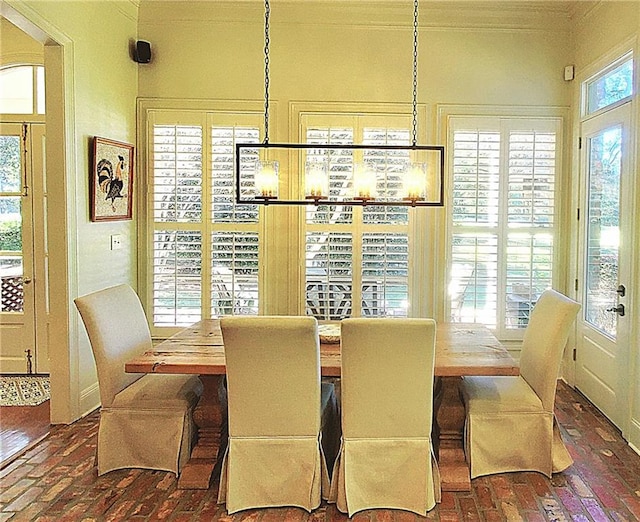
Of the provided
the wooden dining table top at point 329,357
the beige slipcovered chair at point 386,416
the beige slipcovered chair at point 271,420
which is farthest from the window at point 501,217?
the beige slipcovered chair at point 271,420

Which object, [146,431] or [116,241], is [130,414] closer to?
[146,431]

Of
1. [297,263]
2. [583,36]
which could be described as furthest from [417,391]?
[583,36]

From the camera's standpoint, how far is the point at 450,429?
10.4 ft

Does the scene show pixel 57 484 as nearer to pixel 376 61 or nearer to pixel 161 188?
pixel 161 188

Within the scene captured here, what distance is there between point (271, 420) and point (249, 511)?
1.54 ft

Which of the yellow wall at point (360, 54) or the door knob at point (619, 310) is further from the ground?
the yellow wall at point (360, 54)

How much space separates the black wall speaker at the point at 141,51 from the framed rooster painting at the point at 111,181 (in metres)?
0.76

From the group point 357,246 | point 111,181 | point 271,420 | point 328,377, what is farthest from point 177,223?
point 271,420

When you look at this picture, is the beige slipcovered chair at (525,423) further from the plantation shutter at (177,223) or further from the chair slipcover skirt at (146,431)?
the plantation shutter at (177,223)

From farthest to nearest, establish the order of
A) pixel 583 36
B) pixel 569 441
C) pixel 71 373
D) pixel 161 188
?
pixel 161 188 < pixel 583 36 < pixel 71 373 < pixel 569 441

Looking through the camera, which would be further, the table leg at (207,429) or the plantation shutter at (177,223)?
the plantation shutter at (177,223)

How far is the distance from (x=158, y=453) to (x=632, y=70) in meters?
3.79

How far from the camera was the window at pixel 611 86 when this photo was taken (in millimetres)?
3924

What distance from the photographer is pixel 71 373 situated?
4.00 metres
